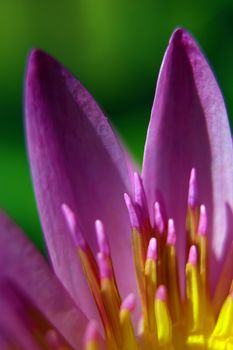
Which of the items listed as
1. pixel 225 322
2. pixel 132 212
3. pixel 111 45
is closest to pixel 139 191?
pixel 132 212

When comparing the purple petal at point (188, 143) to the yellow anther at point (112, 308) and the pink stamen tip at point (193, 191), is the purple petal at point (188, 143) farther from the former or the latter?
the yellow anther at point (112, 308)

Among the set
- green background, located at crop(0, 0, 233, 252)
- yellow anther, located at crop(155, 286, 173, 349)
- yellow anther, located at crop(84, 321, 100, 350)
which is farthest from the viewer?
green background, located at crop(0, 0, 233, 252)

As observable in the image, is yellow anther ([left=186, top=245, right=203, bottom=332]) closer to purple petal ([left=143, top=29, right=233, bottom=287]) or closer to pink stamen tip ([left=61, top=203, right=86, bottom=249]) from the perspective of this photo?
purple petal ([left=143, top=29, right=233, bottom=287])

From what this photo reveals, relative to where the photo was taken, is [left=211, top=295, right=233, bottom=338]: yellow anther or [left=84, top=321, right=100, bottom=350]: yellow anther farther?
[left=211, top=295, right=233, bottom=338]: yellow anther

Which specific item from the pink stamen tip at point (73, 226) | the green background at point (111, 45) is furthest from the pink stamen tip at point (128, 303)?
the green background at point (111, 45)

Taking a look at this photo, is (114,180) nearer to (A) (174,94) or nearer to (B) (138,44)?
(A) (174,94)

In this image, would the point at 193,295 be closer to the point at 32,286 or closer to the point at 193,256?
the point at 193,256

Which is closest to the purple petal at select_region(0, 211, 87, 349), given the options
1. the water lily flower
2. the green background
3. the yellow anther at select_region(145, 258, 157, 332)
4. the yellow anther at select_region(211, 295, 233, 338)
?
the water lily flower

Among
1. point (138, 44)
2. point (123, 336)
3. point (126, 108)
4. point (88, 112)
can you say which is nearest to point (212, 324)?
point (123, 336)
